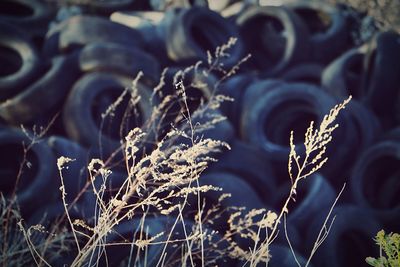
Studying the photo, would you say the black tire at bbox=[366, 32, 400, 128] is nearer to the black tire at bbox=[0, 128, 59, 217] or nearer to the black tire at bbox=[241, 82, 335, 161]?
the black tire at bbox=[241, 82, 335, 161]

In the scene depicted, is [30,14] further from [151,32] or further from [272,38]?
[272,38]

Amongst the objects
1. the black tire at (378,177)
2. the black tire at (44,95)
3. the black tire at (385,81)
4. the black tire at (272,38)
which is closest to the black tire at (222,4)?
the black tire at (272,38)

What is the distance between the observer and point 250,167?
3.42m

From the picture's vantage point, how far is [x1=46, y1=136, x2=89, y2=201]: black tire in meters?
2.94

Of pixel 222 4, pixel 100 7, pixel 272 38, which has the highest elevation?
pixel 222 4

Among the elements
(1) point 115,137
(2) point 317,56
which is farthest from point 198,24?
(1) point 115,137

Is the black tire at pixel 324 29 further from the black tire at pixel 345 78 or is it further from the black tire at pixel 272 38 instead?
the black tire at pixel 345 78

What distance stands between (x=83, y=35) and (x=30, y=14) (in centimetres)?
226

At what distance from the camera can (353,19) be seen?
647 cm

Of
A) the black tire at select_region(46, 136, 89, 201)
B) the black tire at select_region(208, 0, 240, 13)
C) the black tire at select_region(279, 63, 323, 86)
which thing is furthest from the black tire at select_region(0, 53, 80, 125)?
the black tire at select_region(208, 0, 240, 13)

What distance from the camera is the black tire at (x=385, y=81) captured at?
4113 mm

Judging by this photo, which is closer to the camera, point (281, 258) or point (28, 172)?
point (281, 258)

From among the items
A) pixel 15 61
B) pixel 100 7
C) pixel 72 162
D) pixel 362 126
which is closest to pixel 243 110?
pixel 362 126

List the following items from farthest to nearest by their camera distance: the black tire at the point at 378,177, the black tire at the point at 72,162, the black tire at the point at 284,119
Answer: the black tire at the point at 284,119
the black tire at the point at 378,177
the black tire at the point at 72,162
